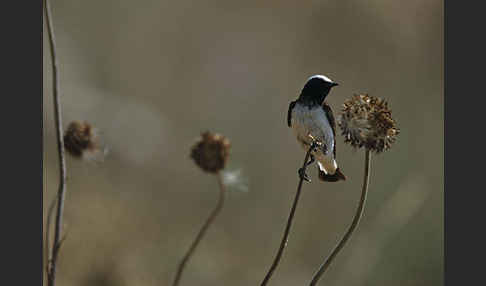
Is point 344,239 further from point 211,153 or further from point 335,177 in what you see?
point 211,153

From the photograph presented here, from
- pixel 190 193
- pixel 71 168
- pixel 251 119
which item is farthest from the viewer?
pixel 251 119

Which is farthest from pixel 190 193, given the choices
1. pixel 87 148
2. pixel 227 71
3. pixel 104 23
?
pixel 87 148

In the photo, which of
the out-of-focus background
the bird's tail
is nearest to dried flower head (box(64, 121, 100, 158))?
the bird's tail

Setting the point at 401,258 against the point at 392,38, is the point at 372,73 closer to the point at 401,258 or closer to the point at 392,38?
the point at 392,38

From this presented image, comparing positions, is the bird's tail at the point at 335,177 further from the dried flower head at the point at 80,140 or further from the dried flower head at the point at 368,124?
the dried flower head at the point at 80,140

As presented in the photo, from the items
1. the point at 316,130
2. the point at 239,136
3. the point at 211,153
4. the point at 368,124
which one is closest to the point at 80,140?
the point at 211,153

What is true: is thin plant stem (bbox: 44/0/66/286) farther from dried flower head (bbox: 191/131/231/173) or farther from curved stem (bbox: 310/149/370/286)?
curved stem (bbox: 310/149/370/286)
